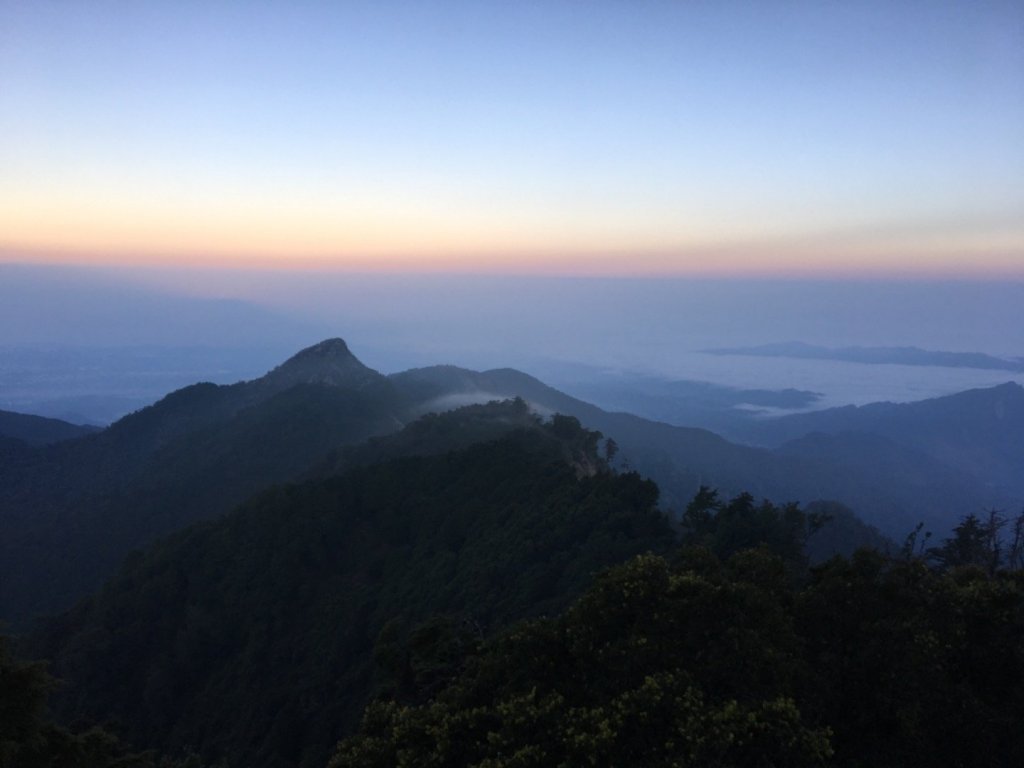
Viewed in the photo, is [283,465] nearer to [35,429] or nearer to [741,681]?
[741,681]

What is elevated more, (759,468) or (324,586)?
(324,586)

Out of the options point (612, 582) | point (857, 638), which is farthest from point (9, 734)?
point (857, 638)

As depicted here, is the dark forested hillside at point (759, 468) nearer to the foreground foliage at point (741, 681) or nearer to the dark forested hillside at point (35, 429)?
the dark forested hillside at point (35, 429)

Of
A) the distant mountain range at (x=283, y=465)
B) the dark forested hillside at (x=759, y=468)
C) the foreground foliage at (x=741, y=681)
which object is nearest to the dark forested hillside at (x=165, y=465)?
the distant mountain range at (x=283, y=465)

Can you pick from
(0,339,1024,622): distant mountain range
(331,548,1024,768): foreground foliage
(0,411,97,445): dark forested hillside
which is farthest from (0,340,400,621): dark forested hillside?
(331,548,1024,768): foreground foliage

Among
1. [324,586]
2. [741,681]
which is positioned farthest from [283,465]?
[741,681]
